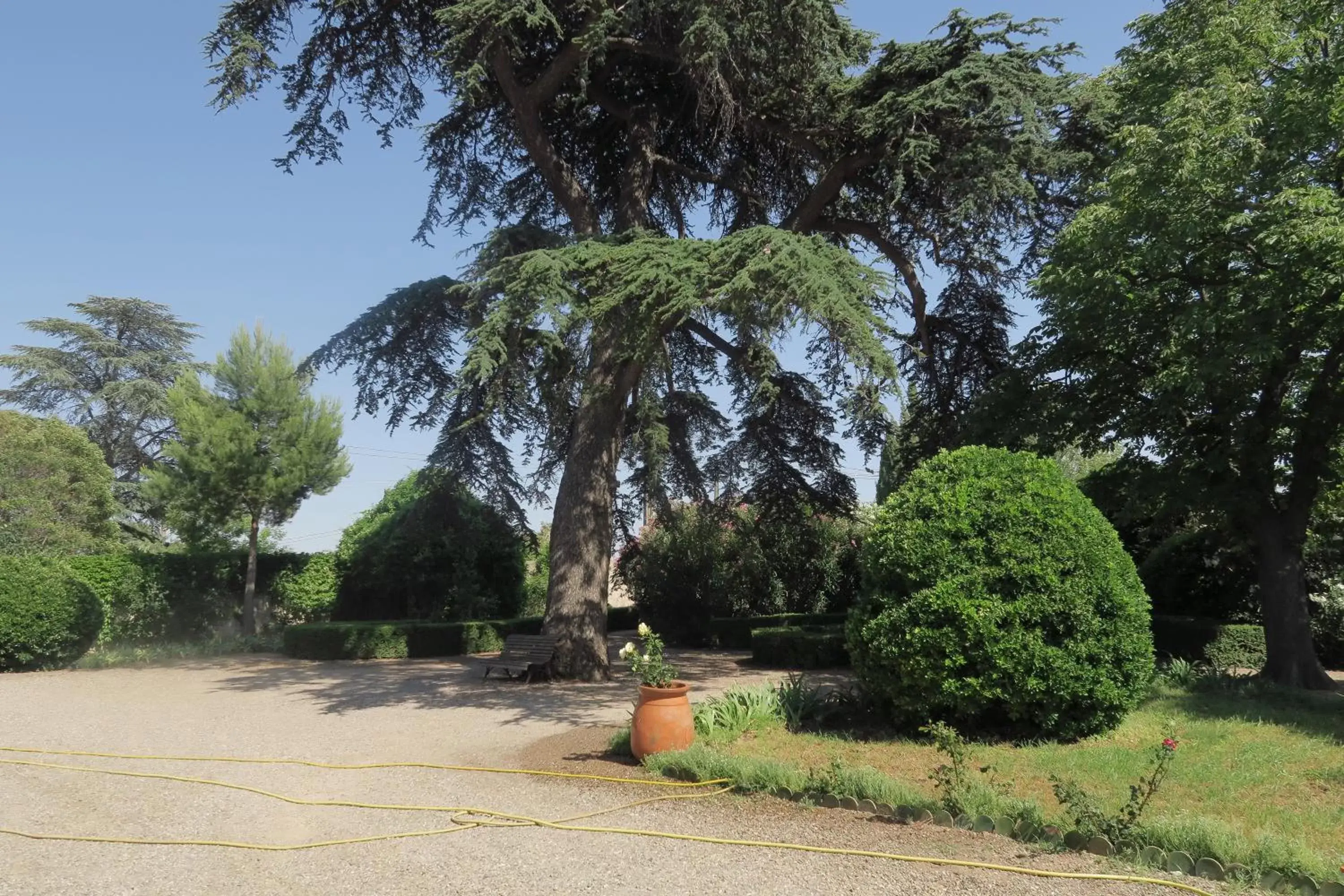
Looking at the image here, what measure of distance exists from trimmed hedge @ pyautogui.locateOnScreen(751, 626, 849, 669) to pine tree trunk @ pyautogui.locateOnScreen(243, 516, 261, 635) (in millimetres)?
10858

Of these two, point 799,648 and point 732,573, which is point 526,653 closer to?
point 799,648

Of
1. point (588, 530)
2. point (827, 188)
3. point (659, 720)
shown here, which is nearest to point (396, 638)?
point (588, 530)

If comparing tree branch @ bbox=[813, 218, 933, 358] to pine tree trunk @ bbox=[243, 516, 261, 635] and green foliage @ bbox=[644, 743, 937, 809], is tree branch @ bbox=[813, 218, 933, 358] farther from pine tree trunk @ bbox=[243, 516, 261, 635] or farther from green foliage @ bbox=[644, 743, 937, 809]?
pine tree trunk @ bbox=[243, 516, 261, 635]

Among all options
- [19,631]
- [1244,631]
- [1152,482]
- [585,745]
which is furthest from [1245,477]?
[19,631]

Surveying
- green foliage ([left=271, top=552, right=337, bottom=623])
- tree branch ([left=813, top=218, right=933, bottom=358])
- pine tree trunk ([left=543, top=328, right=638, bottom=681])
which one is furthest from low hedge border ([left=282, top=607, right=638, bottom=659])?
tree branch ([left=813, top=218, right=933, bottom=358])

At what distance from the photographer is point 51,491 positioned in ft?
68.1

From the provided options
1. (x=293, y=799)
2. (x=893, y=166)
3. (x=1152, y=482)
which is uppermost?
(x=893, y=166)

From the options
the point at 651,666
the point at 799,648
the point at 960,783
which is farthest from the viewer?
the point at 799,648

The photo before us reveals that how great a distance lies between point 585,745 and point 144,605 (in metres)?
13.8

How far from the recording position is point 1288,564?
10438 mm

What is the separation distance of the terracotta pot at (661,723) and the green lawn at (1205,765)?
0.31 metres

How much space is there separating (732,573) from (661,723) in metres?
12.5

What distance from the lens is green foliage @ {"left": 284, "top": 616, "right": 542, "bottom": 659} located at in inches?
654

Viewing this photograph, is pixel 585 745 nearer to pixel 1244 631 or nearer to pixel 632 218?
pixel 632 218
